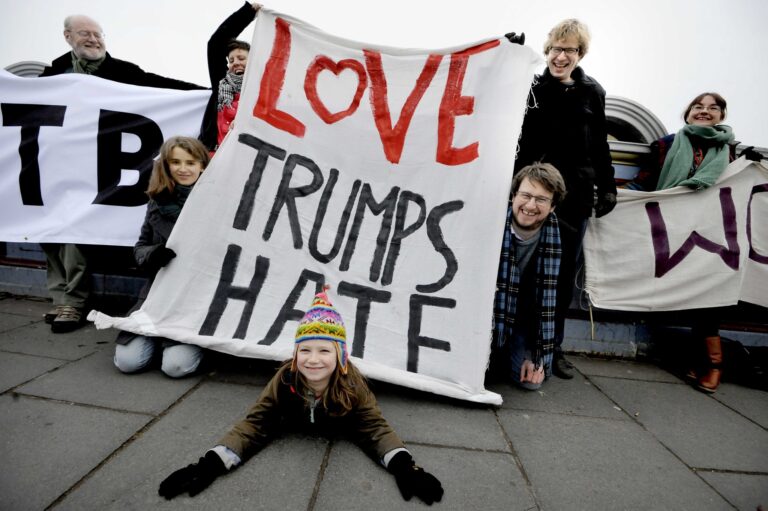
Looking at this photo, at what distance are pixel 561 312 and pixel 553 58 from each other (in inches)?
63.6

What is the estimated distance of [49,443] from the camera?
1.51m

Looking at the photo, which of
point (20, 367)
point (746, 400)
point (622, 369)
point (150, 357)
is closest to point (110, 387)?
point (150, 357)

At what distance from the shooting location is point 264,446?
1.58 meters

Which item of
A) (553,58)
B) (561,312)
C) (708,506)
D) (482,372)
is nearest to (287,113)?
(553,58)

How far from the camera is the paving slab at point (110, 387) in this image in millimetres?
1831

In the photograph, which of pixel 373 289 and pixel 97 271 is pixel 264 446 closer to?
pixel 373 289

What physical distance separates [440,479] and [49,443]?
1.53 m

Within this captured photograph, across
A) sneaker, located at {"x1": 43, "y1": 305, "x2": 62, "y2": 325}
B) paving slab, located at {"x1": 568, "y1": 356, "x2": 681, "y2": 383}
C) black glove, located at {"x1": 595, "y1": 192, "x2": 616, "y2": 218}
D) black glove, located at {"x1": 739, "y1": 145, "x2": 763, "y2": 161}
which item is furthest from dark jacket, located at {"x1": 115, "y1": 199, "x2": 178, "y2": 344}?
black glove, located at {"x1": 739, "y1": 145, "x2": 763, "y2": 161}

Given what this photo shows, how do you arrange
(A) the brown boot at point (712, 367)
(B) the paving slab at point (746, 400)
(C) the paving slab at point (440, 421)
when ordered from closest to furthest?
(C) the paving slab at point (440, 421)
(B) the paving slab at point (746, 400)
(A) the brown boot at point (712, 367)

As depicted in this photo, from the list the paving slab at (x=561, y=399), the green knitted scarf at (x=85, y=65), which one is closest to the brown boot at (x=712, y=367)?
the paving slab at (x=561, y=399)

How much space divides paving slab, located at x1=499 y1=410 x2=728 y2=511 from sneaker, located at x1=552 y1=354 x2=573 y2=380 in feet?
1.74

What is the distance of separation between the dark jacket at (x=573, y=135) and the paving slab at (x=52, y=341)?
3.07 m

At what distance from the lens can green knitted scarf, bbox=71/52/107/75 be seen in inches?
115

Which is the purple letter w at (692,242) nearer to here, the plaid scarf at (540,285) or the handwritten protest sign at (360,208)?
the plaid scarf at (540,285)
